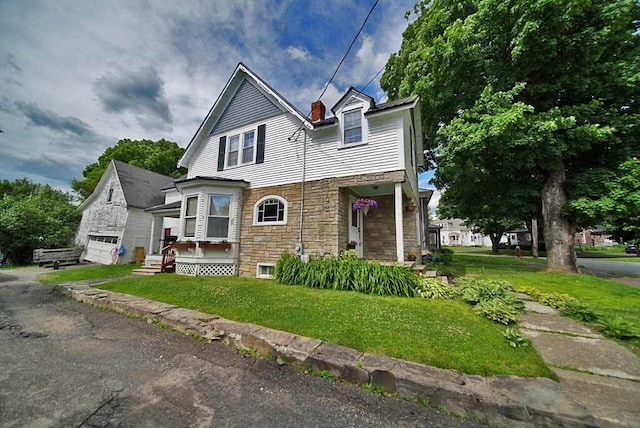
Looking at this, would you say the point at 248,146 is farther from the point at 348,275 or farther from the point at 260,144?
the point at 348,275

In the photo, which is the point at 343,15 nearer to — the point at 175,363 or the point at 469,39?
the point at 469,39

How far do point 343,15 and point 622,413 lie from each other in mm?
8302

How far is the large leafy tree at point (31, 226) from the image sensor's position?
52.3 ft

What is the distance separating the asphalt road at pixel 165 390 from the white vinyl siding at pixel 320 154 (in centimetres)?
673

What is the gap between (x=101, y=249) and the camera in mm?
16516

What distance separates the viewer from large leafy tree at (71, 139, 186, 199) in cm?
2866

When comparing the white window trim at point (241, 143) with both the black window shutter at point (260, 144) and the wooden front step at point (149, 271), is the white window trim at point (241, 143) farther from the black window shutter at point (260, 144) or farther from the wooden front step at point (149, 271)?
the wooden front step at point (149, 271)

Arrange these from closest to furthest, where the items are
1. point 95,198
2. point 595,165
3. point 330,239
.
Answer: point 330,239, point 595,165, point 95,198

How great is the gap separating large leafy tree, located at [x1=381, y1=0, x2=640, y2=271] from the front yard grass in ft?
24.0

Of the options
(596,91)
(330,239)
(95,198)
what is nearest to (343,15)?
(330,239)

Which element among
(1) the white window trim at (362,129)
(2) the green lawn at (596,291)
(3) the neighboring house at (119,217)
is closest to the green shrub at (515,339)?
(2) the green lawn at (596,291)

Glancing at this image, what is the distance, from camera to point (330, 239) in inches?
329

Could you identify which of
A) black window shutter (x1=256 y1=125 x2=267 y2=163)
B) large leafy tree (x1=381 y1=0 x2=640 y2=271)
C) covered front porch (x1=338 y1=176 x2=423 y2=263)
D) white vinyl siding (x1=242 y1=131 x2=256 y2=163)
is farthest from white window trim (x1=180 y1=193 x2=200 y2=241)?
large leafy tree (x1=381 y1=0 x2=640 y2=271)

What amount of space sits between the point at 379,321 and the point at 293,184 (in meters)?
6.47
